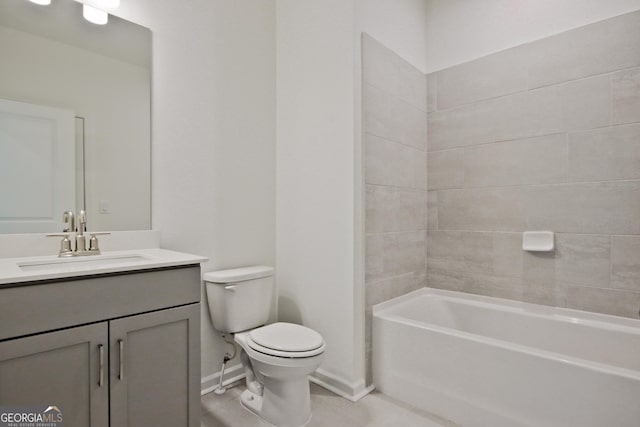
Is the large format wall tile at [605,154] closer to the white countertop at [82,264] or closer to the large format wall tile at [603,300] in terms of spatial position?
the large format wall tile at [603,300]

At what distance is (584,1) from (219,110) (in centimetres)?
218

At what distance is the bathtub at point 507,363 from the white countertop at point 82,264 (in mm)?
1244

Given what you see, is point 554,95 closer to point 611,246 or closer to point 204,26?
point 611,246

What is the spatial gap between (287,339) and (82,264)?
975mm

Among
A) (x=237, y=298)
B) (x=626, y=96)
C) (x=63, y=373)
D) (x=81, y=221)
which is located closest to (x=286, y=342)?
(x=237, y=298)

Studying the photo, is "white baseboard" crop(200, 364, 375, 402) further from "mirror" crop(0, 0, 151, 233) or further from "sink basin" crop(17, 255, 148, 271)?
"mirror" crop(0, 0, 151, 233)

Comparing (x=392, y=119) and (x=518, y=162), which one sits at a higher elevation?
(x=392, y=119)

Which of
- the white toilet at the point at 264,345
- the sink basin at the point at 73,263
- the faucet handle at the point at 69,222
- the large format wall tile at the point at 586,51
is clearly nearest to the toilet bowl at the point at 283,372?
the white toilet at the point at 264,345

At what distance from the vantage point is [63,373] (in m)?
1.17

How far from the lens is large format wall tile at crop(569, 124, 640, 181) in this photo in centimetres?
185

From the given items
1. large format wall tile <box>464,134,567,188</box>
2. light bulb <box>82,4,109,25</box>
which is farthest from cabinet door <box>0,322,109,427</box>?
large format wall tile <box>464,134,567,188</box>

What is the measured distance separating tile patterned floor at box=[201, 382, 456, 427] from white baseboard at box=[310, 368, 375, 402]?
1.1 inches

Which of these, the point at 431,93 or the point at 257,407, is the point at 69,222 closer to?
the point at 257,407

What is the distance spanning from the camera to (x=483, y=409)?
1684 millimetres
